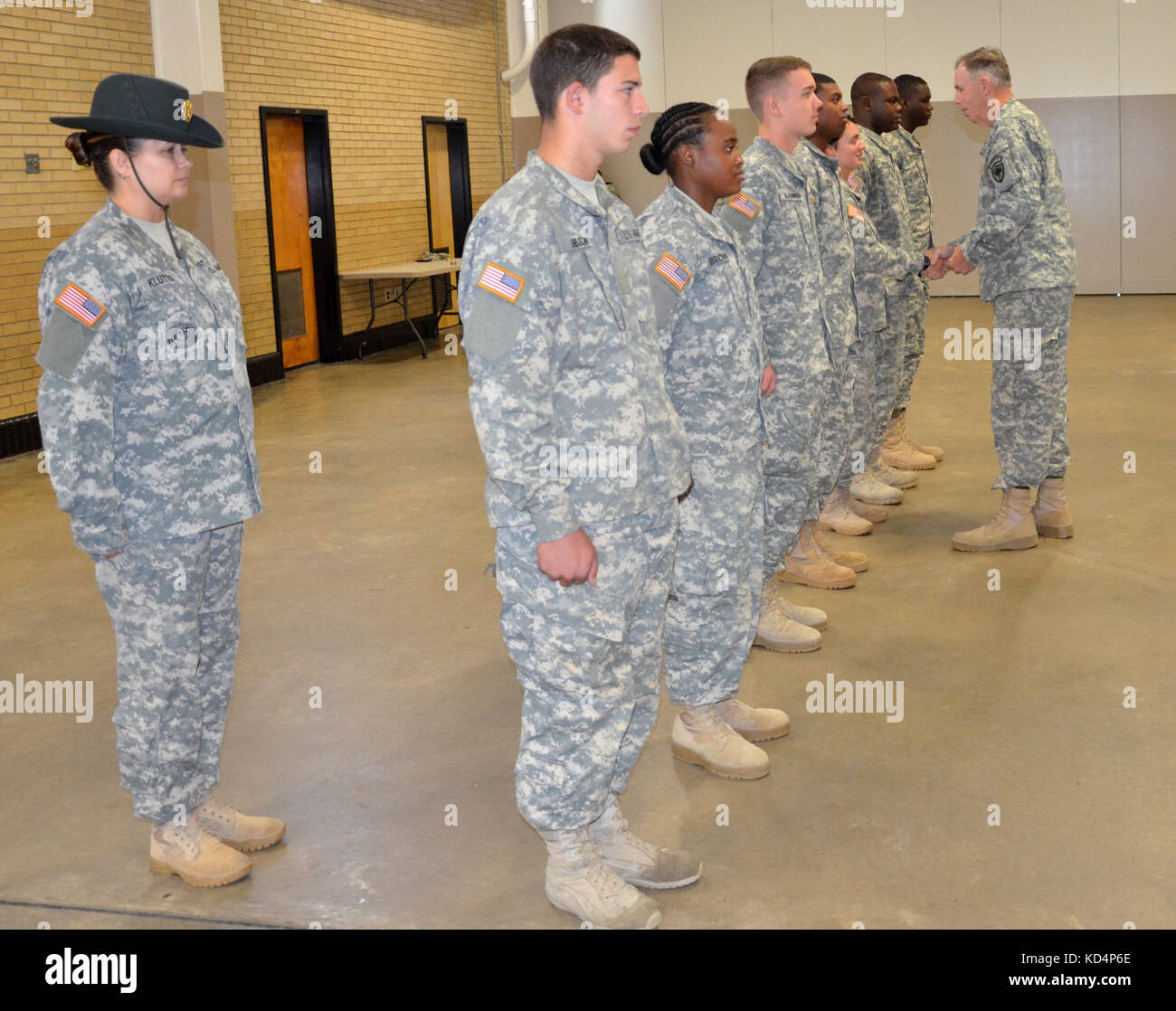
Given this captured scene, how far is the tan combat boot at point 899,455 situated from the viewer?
21.6ft

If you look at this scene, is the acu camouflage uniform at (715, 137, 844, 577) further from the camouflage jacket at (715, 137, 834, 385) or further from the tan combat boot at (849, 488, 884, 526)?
the tan combat boot at (849, 488, 884, 526)

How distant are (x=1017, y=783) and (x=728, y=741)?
732 mm

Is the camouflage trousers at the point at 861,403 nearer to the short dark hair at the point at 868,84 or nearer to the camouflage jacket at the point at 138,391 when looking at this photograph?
the short dark hair at the point at 868,84

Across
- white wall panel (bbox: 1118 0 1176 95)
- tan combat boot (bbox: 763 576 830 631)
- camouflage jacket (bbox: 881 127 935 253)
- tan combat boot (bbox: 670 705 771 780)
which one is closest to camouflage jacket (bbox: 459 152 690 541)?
tan combat boot (bbox: 670 705 771 780)

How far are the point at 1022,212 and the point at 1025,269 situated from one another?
224 millimetres

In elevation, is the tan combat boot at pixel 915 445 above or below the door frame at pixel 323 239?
below

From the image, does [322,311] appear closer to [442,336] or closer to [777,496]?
[442,336]

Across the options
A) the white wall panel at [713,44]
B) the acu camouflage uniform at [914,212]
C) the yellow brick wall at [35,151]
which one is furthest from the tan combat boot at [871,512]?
the white wall panel at [713,44]

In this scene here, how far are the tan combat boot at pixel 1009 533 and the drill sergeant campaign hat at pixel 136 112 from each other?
359 centimetres

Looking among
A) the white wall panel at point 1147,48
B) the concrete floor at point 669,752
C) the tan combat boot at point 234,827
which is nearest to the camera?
the concrete floor at point 669,752

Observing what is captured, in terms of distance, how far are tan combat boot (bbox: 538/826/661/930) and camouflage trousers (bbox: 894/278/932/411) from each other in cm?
384

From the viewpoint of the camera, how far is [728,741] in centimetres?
337

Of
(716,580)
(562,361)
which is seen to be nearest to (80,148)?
(562,361)
